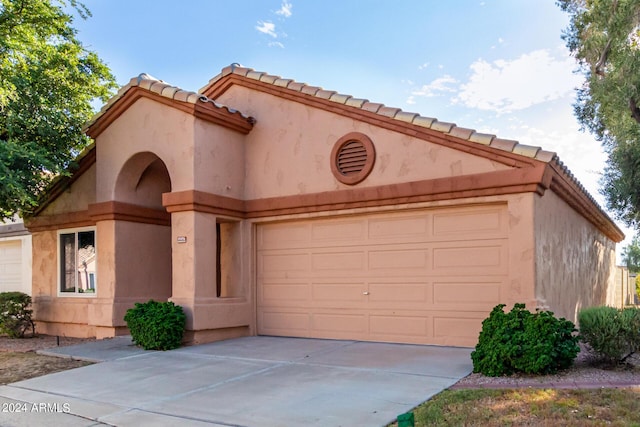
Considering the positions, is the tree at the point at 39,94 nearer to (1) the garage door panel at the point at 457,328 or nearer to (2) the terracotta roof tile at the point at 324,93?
(2) the terracotta roof tile at the point at 324,93

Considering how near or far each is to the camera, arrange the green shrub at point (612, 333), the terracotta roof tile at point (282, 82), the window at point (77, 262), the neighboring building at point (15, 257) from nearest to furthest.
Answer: the green shrub at point (612, 333)
the terracotta roof tile at point (282, 82)
the window at point (77, 262)
the neighboring building at point (15, 257)

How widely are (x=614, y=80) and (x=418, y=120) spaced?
670cm

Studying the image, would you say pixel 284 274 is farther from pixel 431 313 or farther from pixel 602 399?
pixel 602 399

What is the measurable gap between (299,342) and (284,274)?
1700mm

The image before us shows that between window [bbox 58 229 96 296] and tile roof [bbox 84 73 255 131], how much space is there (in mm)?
2962

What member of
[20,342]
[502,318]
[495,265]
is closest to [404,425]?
[502,318]

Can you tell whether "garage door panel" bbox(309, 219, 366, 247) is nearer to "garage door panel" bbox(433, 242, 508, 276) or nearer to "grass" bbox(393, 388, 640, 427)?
"garage door panel" bbox(433, 242, 508, 276)

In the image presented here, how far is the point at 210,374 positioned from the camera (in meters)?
8.12

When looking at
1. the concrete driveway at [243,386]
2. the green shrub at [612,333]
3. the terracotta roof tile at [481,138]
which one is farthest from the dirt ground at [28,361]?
the green shrub at [612,333]

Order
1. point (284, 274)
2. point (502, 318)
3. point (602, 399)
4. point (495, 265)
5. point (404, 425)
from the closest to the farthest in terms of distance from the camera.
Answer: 1. point (404, 425)
2. point (602, 399)
3. point (502, 318)
4. point (495, 265)
5. point (284, 274)

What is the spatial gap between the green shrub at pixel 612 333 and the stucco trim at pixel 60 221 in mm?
11254

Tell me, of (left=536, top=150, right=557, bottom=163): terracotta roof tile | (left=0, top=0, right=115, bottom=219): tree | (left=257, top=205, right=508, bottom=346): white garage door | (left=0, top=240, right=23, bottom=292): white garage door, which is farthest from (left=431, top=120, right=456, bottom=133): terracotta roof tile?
(left=0, top=240, right=23, bottom=292): white garage door

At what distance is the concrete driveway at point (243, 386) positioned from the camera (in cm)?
596

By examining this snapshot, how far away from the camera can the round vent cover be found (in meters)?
10.9
